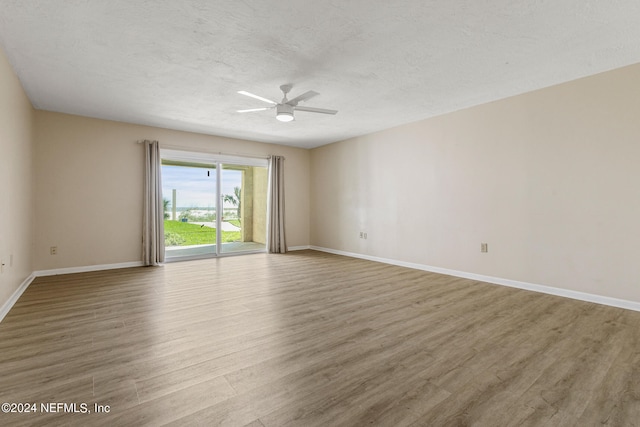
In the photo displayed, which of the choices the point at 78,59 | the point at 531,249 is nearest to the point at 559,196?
the point at 531,249

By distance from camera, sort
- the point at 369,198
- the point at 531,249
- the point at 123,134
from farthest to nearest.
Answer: the point at 369,198 < the point at 123,134 < the point at 531,249

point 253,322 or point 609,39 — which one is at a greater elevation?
point 609,39

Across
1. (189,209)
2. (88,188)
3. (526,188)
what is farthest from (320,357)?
(88,188)

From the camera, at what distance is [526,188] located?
12.6 ft

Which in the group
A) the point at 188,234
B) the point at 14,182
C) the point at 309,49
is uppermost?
the point at 309,49

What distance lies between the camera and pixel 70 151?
4.73 metres

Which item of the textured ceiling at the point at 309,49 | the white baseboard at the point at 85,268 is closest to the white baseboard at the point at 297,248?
the white baseboard at the point at 85,268

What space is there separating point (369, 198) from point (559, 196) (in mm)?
3166

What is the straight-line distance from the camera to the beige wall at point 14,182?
2863 millimetres

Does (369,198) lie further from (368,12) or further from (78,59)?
(78,59)

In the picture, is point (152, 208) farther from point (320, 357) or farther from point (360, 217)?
point (320, 357)

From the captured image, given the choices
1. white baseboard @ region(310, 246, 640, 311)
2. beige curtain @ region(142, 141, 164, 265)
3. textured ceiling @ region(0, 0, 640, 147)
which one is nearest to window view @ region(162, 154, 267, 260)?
beige curtain @ region(142, 141, 164, 265)

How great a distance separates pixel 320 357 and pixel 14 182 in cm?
407

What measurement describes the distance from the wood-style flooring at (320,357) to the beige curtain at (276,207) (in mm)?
3159
